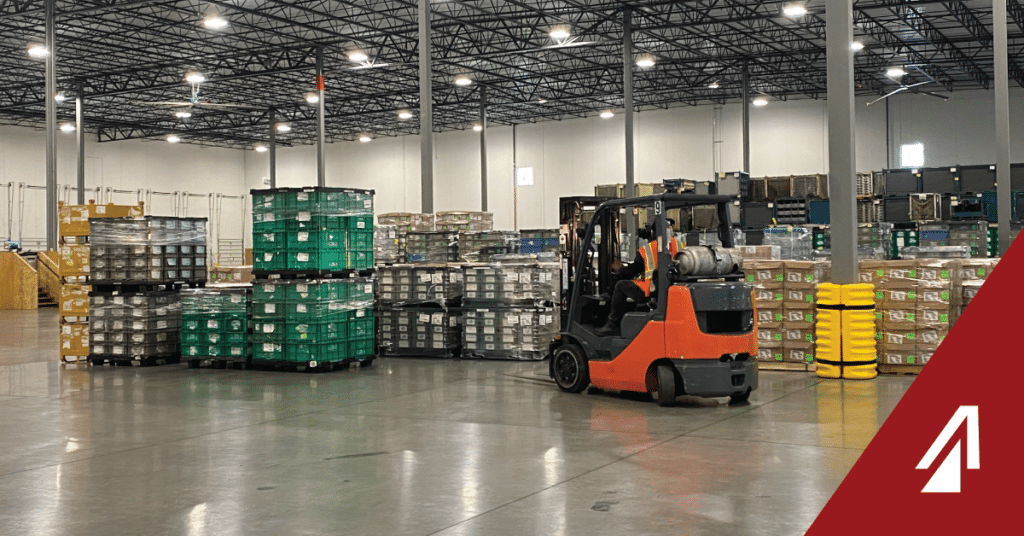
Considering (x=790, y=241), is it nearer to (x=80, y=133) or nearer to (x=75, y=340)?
(x=75, y=340)

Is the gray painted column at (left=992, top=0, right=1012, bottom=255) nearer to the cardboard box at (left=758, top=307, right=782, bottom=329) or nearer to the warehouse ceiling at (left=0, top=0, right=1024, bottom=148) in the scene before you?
the cardboard box at (left=758, top=307, right=782, bottom=329)

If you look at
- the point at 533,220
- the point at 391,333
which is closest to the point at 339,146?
the point at 533,220

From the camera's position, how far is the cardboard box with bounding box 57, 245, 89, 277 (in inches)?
565

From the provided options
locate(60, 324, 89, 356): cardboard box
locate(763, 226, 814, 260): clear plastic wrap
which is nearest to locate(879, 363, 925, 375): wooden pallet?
locate(763, 226, 814, 260): clear plastic wrap

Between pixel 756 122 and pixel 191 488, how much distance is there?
33.7m

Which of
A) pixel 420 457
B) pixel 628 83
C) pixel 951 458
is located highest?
pixel 628 83

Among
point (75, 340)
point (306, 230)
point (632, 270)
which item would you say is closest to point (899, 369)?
point (632, 270)

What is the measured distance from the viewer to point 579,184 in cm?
4059

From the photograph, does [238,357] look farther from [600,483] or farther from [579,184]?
[579,184]

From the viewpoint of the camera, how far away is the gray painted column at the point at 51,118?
2273cm

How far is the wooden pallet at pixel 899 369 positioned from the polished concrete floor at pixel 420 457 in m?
0.30

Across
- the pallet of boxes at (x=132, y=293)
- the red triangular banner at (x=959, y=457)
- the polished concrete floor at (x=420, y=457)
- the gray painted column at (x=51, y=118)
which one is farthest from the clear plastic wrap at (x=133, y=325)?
the gray painted column at (x=51, y=118)

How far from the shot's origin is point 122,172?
42.9 m

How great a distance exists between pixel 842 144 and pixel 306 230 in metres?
6.70
